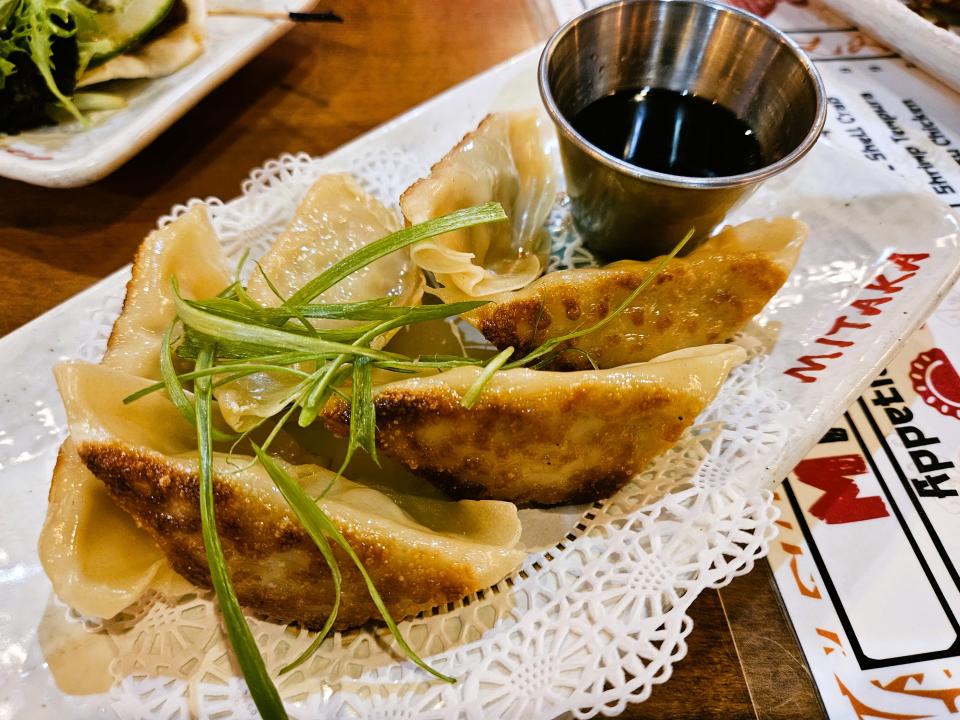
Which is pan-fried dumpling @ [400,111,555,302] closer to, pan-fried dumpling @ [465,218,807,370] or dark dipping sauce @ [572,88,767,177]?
pan-fried dumpling @ [465,218,807,370]

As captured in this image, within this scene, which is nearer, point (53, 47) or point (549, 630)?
point (549, 630)

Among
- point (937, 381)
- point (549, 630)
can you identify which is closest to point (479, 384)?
point (549, 630)

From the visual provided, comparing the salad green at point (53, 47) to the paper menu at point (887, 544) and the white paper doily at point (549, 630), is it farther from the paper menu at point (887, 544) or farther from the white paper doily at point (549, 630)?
the paper menu at point (887, 544)

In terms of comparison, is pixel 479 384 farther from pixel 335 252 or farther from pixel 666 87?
pixel 666 87

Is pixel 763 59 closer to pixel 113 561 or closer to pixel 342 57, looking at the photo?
pixel 342 57

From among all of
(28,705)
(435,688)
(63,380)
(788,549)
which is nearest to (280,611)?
(435,688)
